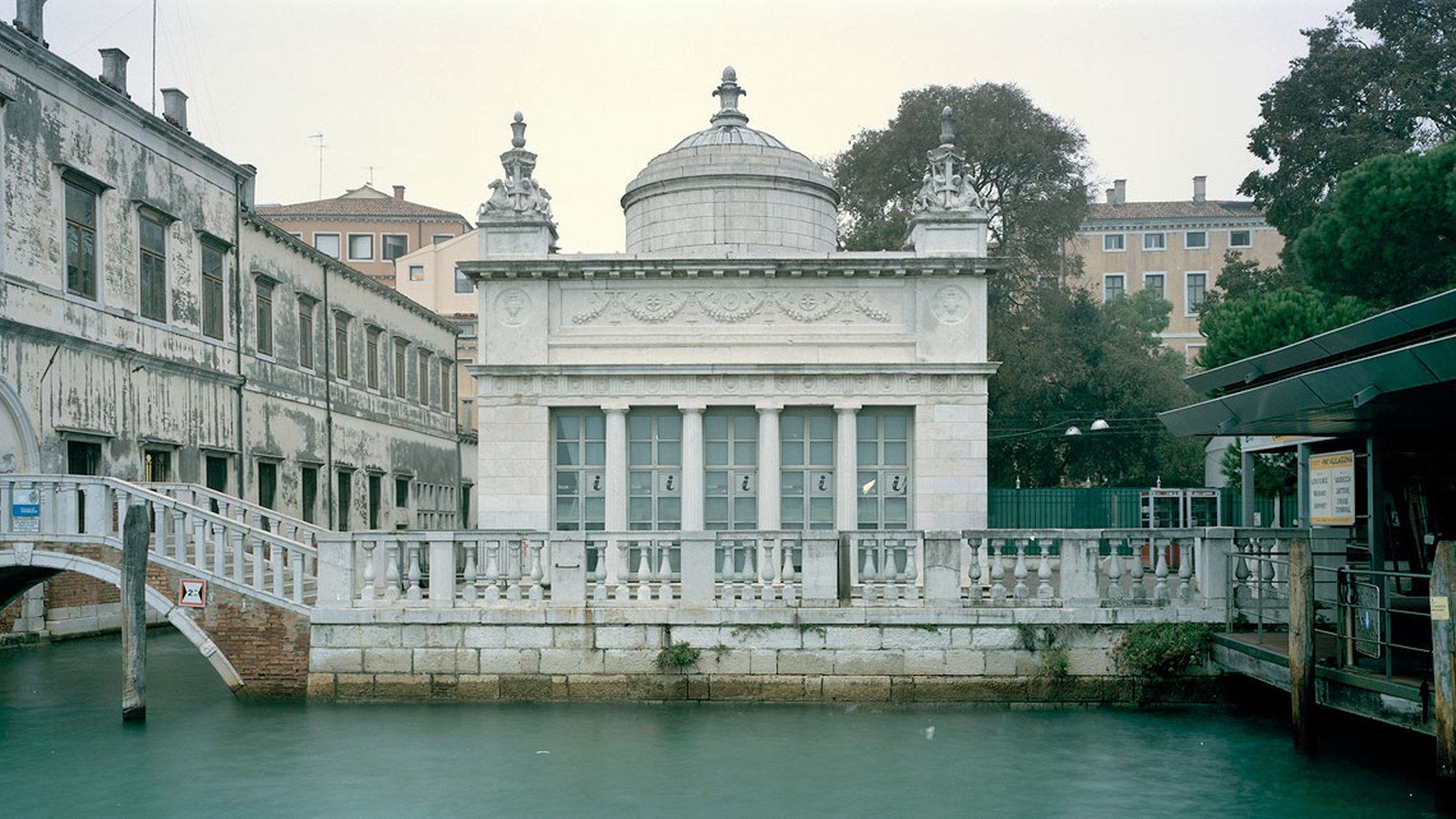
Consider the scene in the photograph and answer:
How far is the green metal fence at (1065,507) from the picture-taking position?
3089 centimetres

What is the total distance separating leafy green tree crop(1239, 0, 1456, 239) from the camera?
29969 mm

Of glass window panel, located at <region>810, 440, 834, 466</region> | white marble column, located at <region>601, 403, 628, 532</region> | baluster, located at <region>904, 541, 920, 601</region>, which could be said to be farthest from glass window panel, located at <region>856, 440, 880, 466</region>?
baluster, located at <region>904, 541, 920, 601</region>

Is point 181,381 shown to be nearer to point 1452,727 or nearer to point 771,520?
point 771,520

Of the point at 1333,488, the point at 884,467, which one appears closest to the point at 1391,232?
the point at 884,467

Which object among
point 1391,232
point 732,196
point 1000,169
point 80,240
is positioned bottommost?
point 80,240

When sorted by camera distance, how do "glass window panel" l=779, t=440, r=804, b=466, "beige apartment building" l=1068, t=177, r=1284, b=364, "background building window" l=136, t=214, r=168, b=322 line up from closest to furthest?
"glass window panel" l=779, t=440, r=804, b=466 < "background building window" l=136, t=214, r=168, b=322 < "beige apartment building" l=1068, t=177, r=1284, b=364

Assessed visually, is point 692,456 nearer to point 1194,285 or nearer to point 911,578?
point 911,578

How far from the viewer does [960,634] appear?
46.5 ft

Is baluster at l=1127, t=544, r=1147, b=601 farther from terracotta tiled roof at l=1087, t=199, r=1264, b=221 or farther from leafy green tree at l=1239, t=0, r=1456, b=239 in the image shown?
→ terracotta tiled roof at l=1087, t=199, r=1264, b=221

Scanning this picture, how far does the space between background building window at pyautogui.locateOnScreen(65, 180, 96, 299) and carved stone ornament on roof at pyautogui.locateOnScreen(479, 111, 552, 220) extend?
19.8 ft

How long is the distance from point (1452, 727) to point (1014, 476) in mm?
27571

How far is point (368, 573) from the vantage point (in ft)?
48.0

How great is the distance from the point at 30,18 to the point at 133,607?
10409mm

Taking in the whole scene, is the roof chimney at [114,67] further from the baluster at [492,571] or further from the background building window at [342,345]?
the baluster at [492,571]
